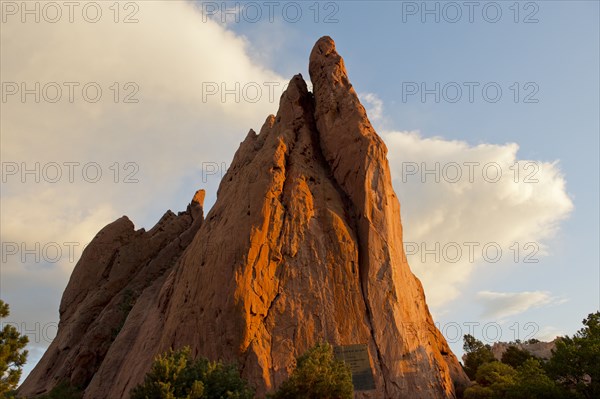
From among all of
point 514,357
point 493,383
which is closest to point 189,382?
point 493,383

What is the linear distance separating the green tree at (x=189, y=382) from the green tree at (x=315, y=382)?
2324mm

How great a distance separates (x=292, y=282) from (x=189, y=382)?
37.1ft

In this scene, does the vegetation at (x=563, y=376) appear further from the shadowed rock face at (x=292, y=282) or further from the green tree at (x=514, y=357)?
the green tree at (x=514, y=357)

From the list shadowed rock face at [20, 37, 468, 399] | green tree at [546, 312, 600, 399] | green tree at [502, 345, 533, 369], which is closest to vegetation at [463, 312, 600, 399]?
green tree at [546, 312, 600, 399]

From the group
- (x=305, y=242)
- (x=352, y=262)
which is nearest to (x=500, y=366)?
(x=352, y=262)

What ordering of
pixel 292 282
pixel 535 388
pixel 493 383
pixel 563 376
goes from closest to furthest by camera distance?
1. pixel 535 388
2. pixel 563 376
3. pixel 292 282
4. pixel 493 383

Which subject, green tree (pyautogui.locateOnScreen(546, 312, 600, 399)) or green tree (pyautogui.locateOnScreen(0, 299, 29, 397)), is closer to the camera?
green tree (pyautogui.locateOnScreen(0, 299, 29, 397))

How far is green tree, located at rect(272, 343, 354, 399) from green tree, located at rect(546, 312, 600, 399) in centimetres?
1501

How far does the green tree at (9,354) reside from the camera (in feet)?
76.0

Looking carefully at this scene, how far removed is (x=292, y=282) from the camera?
33781 mm

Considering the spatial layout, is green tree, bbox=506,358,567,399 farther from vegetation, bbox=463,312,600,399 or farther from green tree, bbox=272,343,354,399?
green tree, bbox=272,343,354,399

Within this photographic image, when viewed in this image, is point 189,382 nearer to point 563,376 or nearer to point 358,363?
point 358,363

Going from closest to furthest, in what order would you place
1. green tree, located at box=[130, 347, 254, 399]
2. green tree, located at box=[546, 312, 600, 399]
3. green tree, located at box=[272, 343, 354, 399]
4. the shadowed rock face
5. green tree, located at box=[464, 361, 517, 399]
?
green tree, located at box=[130, 347, 254, 399]
green tree, located at box=[272, 343, 354, 399]
green tree, located at box=[546, 312, 600, 399]
the shadowed rock face
green tree, located at box=[464, 361, 517, 399]

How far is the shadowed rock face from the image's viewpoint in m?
32.1
